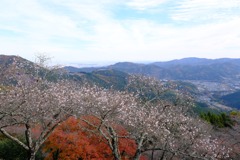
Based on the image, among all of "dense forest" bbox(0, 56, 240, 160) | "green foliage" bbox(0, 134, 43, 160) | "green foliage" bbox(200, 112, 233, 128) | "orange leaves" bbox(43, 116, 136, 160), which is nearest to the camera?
"dense forest" bbox(0, 56, 240, 160)

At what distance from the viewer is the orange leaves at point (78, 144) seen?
18.4m

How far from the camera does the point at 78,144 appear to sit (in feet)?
60.2

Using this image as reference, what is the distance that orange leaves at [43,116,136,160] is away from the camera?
1836 cm

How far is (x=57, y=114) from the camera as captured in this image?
17656 millimetres

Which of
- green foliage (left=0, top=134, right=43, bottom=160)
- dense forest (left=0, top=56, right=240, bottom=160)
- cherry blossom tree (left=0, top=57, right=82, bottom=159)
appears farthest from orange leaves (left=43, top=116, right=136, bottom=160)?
green foliage (left=0, top=134, right=43, bottom=160)

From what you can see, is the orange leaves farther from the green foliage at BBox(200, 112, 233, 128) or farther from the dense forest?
the green foliage at BBox(200, 112, 233, 128)

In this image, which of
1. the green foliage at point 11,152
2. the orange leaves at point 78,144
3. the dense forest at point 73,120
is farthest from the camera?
the green foliage at point 11,152

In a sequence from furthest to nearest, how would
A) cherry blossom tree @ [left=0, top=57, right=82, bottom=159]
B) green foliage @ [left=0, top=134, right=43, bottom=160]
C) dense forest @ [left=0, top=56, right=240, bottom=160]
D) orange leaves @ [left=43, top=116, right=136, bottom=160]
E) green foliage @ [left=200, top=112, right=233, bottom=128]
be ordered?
green foliage @ [left=200, top=112, right=233, bottom=128], green foliage @ [left=0, top=134, right=43, bottom=160], orange leaves @ [left=43, top=116, right=136, bottom=160], dense forest @ [left=0, top=56, right=240, bottom=160], cherry blossom tree @ [left=0, top=57, right=82, bottom=159]

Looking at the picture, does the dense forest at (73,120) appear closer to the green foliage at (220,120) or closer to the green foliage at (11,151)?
the green foliage at (11,151)

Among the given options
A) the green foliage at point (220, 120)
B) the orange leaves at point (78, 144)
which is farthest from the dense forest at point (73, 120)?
the green foliage at point (220, 120)

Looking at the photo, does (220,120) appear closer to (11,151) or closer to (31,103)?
(11,151)

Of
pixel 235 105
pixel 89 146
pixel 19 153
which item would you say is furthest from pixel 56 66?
pixel 235 105

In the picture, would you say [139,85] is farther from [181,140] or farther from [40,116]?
[40,116]

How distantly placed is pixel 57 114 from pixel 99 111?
3.19 metres
